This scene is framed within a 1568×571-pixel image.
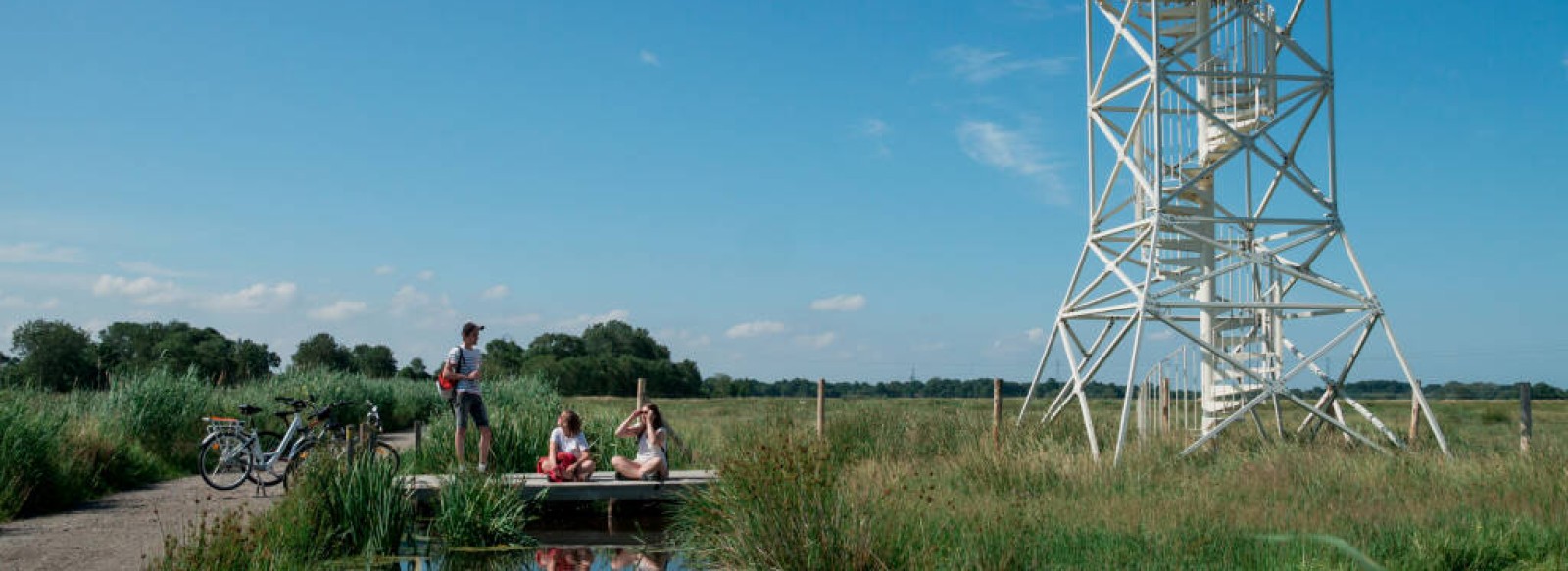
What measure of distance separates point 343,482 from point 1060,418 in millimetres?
11964

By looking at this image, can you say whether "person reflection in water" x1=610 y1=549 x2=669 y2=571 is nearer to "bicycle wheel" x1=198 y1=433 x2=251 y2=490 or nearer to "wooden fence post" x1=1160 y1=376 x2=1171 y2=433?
"bicycle wheel" x1=198 y1=433 x2=251 y2=490

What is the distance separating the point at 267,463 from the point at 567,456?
391 cm

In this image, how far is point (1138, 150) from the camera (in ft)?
58.2

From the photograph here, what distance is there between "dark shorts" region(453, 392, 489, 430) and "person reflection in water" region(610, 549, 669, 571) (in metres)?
3.10

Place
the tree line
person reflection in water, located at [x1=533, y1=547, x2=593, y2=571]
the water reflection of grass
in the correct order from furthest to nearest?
1. the tree line
2. person reflection in water, located at [x1=533, y1=547, x2=593, y2=571]
3. the water reflection of grass

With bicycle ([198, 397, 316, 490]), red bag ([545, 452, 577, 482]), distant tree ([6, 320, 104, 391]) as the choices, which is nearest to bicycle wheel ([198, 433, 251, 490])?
bicycle ([198, 397, 316, 490])

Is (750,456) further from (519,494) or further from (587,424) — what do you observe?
(587,424)

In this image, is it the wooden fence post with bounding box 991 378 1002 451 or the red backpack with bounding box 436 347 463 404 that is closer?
the red backpack with bounding box 436 347 463 404

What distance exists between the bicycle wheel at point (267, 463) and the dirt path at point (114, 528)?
186 millimetres

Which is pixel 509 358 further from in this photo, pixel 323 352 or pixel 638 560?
pixel 638 560

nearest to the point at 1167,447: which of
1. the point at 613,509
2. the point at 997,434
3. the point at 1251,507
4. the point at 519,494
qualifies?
the point at 997,434

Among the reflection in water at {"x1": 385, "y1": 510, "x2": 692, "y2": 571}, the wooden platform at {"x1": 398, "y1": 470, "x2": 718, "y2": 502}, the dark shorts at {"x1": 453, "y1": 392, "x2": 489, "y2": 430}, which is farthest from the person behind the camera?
the dark shorts at {"x1": 453, "y1": 392, "x2": 489, "y2": 430}

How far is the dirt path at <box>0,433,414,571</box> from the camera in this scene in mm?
9891

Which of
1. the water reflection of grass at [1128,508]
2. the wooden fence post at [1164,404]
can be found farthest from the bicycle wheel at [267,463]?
the wooden fence post at [1164,404]
